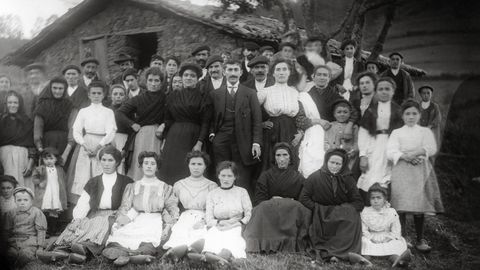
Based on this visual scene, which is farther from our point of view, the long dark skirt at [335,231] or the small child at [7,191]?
the small child at [7,191]

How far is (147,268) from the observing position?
3.96 m

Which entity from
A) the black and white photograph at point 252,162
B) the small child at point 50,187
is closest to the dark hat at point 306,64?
the black and white photograph at point 252,162

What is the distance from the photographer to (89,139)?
5258 mm

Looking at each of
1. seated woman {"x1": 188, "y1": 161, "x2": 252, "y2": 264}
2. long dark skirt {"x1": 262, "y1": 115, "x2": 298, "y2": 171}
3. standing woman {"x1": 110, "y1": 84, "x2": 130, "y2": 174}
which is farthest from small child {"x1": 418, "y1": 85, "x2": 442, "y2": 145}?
standing woman {"x1": 110, "y1": 84, "x2": 130, "y2": 174}

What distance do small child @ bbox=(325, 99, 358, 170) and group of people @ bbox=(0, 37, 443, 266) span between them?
0.05ft

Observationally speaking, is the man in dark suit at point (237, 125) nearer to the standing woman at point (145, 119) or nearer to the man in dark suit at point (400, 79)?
the standing woman at point (145, 119)

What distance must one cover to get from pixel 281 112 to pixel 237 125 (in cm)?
49

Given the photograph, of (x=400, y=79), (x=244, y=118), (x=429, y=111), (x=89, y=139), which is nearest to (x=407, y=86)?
(x=400, y=79)

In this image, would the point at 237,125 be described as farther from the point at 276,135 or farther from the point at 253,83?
the point at 253,83

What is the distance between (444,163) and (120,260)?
10.8 ft

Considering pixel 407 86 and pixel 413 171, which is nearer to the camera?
pixel 413 171

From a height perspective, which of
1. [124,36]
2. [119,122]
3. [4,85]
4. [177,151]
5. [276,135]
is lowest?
[177,151]

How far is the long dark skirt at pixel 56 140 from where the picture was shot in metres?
5.36

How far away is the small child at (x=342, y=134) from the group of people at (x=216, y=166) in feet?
0.05
